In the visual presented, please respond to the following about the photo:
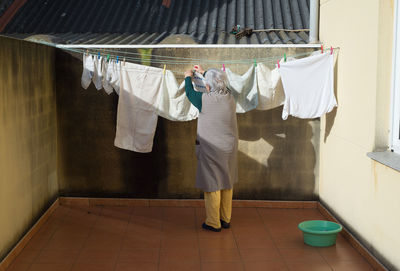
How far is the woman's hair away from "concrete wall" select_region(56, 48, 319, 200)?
962 millimetres

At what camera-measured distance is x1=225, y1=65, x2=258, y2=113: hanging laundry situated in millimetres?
6207

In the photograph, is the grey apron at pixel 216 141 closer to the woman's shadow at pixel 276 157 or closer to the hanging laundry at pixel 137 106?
the hanging laundry at pixel 137 106

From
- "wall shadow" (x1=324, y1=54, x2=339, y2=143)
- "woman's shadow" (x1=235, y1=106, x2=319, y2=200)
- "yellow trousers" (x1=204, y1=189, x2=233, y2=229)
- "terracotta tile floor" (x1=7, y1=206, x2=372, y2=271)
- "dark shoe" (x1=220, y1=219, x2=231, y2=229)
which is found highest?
"wall shadow" (x1=324, y1=54, x2=339, y2=143)

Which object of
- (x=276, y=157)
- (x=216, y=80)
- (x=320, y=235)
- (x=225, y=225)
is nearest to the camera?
(x=320, y=235)

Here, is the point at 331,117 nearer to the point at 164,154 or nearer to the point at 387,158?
the point at 387,158

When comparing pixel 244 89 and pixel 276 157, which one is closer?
pixel 244 89

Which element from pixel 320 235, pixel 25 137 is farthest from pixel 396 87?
pixel 25 137

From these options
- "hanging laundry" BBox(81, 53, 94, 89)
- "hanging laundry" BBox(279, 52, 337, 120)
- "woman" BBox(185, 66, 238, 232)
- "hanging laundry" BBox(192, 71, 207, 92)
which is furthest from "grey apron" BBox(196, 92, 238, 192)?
"hanging laundry" BBox(81, 53, 94, 89)

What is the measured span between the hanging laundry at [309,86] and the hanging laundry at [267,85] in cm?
19

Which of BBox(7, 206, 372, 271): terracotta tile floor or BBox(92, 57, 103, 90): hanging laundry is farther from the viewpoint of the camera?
BBox(92, 57, 103, 90): hanging laundry

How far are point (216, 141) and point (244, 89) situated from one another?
0.87 metres

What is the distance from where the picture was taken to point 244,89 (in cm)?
624

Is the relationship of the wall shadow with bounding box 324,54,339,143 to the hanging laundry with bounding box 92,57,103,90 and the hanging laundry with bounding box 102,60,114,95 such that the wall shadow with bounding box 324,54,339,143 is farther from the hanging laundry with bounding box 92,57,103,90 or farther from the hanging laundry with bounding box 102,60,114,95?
the hanging laundry with bounding box 92,57,103,90

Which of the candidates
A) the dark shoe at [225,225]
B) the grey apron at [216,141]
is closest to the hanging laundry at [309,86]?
the grey apron at [216,141]
